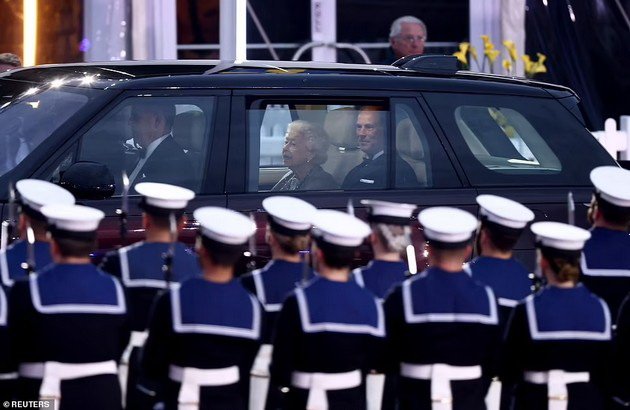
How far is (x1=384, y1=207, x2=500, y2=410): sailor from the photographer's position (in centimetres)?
565

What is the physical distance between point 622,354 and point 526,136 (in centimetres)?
154

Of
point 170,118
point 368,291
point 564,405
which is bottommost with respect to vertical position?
point 564,405

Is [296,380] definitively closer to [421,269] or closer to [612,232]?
[421,269]

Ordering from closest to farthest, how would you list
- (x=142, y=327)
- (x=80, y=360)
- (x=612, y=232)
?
(x=80, y=360)
(x=142, y=327)
(x=612, y=232)

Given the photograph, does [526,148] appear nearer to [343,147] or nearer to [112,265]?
[343,147]

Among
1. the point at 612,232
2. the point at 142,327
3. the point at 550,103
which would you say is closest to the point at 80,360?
the point at 142,327

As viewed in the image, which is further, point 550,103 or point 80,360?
point 550,103

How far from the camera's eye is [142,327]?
20.0ft

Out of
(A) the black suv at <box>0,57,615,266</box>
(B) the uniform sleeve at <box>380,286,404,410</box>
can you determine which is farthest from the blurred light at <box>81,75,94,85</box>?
(B) the uniform sleeve at <box>380,286,404,410</box>

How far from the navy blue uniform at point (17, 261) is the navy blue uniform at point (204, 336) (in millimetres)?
810

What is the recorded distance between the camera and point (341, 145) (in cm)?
700

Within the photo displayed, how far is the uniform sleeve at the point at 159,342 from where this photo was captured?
544cm

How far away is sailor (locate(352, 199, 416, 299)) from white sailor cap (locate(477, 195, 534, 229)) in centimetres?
34

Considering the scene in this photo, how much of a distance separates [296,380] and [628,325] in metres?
1.44
